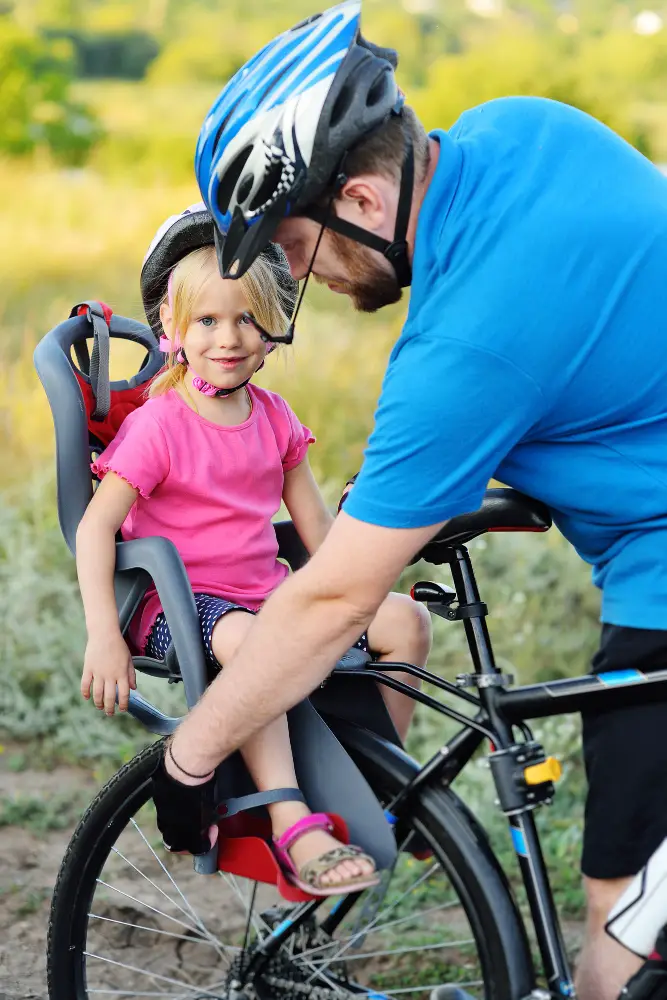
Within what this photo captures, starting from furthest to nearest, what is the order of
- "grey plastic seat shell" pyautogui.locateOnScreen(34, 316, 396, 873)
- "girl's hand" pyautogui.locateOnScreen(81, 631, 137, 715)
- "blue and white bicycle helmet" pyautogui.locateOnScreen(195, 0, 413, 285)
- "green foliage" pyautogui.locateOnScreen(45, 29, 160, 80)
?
"green foliage" pyautogui.locateOnScreen(45, 29, 160, 80), "girl's hand" pyautogui.locateOnScreen(81, 631, 137, 715), "grey plastic seat shell" pyautogui.locateOnScreen(34, 316, 396, 873), "blue and white bicycle helmet" pyautogui.locateOnScreen(195, 0, 413, 285)

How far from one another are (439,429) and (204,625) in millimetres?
713

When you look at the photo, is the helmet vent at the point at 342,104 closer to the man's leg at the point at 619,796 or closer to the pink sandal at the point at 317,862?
the man's leg at the point at 619,796

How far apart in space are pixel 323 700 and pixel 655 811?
650 mm

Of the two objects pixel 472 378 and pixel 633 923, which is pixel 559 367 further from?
pixel 633 923

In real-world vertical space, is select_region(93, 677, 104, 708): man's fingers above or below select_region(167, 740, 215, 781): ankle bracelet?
above

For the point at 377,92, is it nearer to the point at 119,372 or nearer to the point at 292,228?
the point at 292,228

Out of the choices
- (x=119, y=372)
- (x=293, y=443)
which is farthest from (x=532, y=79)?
(x=293, y=443)

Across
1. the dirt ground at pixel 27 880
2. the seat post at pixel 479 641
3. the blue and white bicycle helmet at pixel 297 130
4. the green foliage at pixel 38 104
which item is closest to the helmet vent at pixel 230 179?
the blue and white bicycle helmet at pixel 297 130

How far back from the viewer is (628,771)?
2045 mm

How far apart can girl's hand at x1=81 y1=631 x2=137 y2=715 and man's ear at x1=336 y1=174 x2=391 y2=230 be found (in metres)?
0.90

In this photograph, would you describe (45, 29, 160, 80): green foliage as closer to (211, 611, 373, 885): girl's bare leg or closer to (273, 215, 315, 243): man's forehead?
(273, 215, 315, 243): man's forehead

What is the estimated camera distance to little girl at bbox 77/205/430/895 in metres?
2.25

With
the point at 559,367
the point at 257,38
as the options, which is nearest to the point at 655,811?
the point at 559,367

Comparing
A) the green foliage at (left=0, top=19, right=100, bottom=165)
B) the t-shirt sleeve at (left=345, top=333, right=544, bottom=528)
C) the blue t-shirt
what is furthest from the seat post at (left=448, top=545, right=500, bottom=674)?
the green foliage at (left=0, top=19, right=100, bottom=165)
